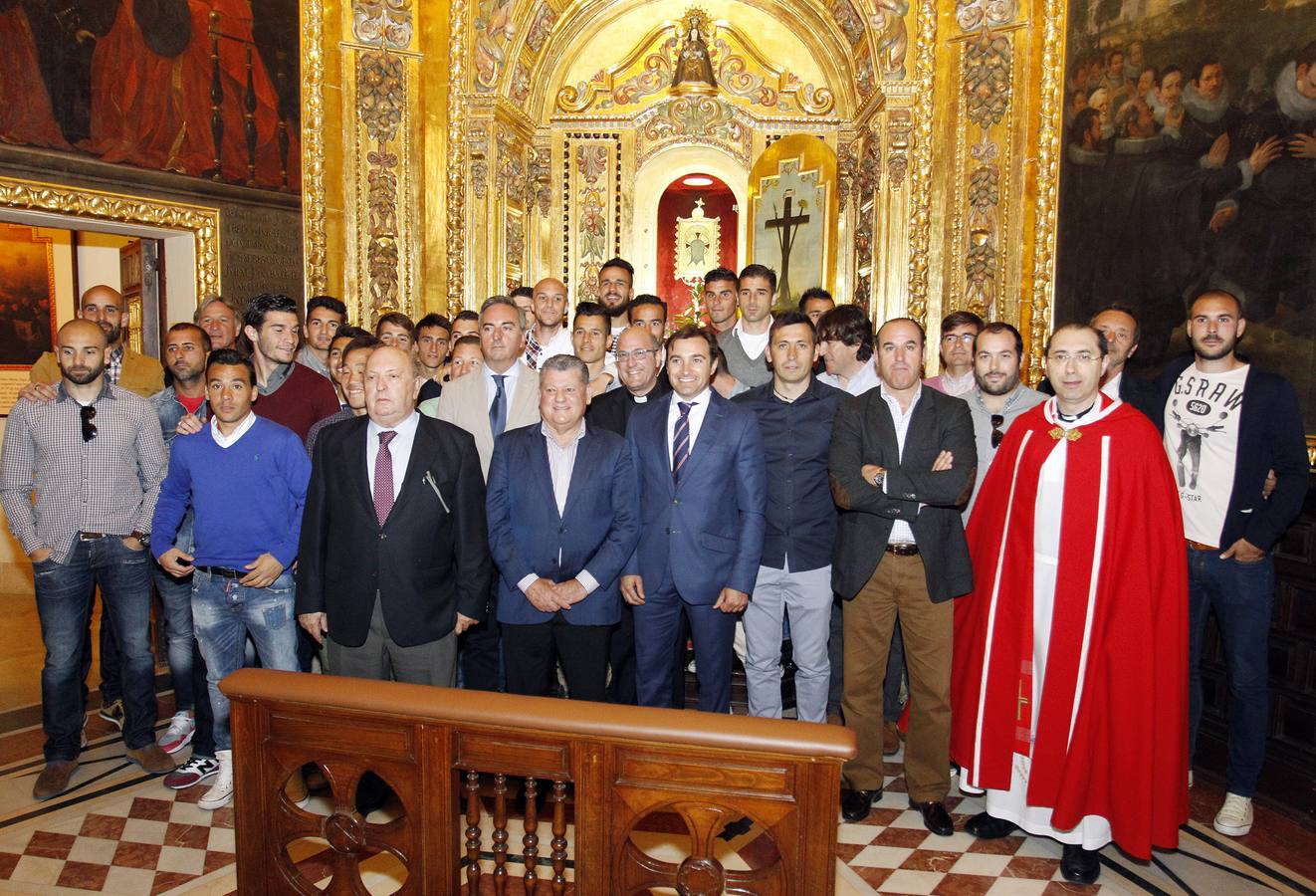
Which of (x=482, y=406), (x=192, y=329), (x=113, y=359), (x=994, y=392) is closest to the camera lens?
(x=994, y=392)

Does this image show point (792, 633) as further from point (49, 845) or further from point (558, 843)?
point (49, 845)

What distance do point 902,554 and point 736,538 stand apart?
2.35 ft

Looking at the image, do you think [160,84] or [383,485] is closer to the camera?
[383,485]

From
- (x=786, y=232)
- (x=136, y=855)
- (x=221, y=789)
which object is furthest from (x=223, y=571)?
(x=786, y=232)

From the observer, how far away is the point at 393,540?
3377 mm

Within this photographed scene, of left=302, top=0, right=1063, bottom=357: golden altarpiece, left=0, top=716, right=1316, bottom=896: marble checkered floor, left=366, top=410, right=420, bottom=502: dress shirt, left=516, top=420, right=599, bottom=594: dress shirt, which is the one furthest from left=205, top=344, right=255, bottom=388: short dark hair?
left=302, top=0, right=1063, bottom=357: golden altarpiece

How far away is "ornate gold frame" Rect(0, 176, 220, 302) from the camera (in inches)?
238

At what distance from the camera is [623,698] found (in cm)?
425

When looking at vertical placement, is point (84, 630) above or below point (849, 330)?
below

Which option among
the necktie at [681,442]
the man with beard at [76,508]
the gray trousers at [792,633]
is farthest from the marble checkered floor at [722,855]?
the necktie at [681,442]

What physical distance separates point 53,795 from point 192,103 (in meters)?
5.62

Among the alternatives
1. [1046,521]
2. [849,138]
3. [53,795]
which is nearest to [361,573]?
[53,795]

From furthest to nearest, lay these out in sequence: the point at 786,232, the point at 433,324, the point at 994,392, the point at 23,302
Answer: the point at 786,232 < the point at 23,302 < the point at 433,324 < the point at 994,392

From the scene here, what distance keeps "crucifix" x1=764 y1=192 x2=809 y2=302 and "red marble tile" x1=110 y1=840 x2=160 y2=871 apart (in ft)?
29.0
